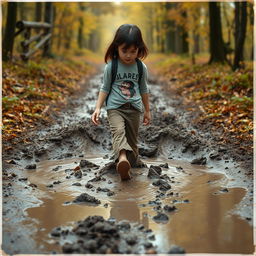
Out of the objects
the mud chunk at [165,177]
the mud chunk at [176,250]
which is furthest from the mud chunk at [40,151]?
the mud chunk at [176,250]

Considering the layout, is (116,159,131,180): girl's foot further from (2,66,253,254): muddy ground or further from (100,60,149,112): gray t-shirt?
(100,60,149,112): gray t-shirt

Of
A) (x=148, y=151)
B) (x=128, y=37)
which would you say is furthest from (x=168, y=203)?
(x=148, y=151)

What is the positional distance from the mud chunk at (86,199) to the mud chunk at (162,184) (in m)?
0.85

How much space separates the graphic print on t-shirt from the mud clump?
2034 millimetres

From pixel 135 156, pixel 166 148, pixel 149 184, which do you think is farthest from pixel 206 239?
pixel 166 148

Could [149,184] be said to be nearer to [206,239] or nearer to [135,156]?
[135,156]

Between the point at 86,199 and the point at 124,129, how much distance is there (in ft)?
4.30

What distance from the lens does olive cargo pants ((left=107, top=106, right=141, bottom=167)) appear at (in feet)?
15.1

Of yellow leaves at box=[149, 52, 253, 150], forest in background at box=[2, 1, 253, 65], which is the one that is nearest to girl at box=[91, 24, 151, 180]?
yellow leaves at box=[149, 52, 253, 150]

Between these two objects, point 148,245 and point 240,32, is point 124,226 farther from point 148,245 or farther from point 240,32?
point 240,32

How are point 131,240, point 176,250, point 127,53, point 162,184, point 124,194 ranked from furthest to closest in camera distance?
point 127,53 < point 162,184 < point 124,194 < point 131,240 < point 176,250

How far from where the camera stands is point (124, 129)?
4.75 meters

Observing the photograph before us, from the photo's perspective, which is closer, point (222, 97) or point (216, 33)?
point (222, 97)

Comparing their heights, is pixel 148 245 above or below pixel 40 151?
below
